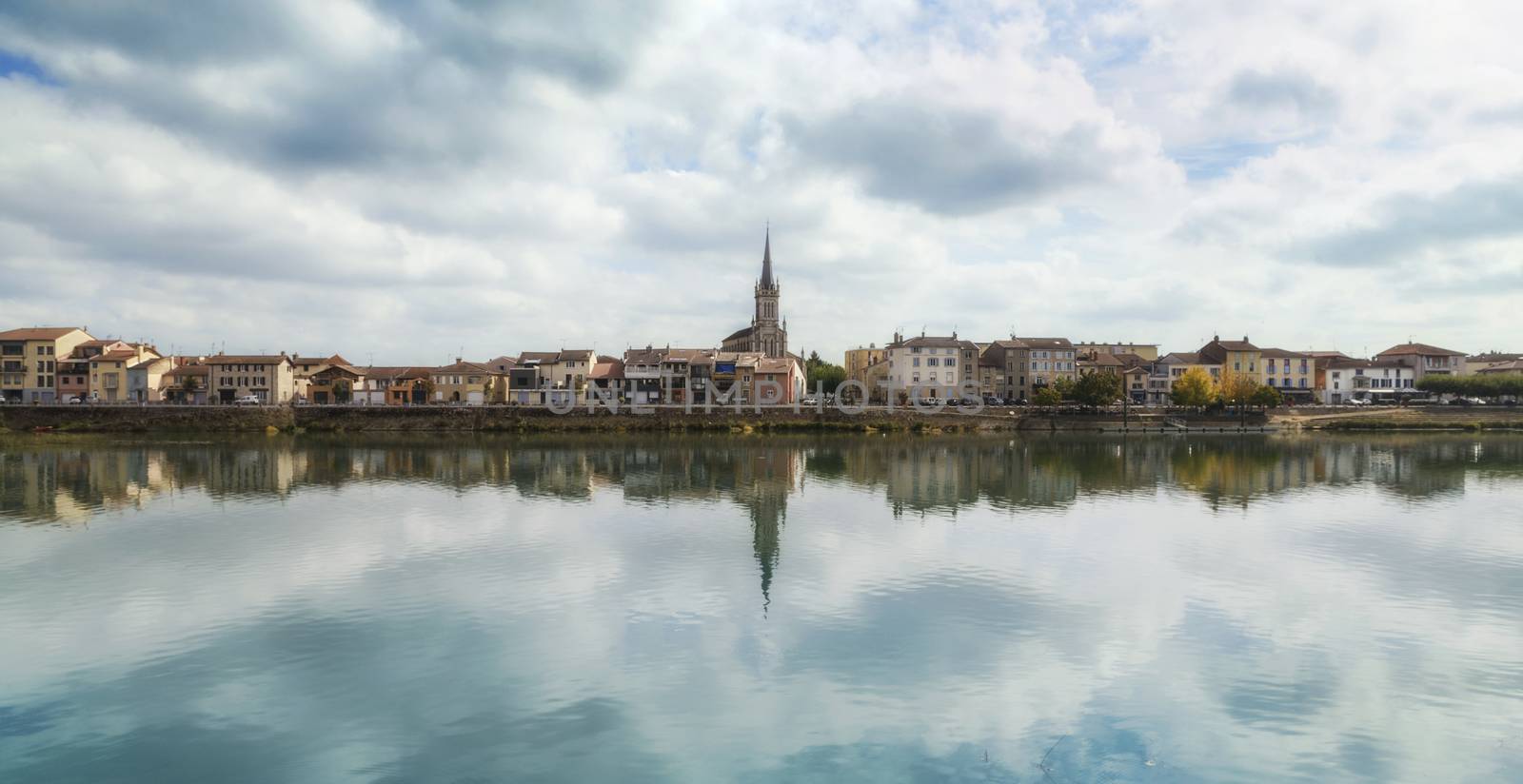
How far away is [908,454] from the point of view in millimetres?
45625

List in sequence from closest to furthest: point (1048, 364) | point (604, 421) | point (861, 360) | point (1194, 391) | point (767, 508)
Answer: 1. point (767, 508)
2. point (604, 421)
3. point (1194, 391)
4. point (1048, 364)
5. point (861, 360)

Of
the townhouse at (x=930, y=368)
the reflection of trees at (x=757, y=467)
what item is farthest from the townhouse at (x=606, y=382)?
the townhouse at (x=930, y=368)

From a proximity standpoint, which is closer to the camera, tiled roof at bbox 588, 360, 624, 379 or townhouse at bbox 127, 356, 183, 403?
townhouse at bbox 127, 356, 183, 403

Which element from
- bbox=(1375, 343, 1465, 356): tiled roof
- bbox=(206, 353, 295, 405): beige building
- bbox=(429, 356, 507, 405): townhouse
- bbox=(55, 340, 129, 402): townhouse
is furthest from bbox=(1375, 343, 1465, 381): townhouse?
bbox=(55, 340, 129, 402): townhouse

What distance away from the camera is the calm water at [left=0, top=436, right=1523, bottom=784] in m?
9.59

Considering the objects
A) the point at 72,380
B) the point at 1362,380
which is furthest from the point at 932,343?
the point at 72,380

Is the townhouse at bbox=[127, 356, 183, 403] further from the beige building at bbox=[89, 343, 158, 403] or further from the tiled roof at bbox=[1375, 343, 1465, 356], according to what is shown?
the tiled roof at bbox=[1375, 343, 1465, 356]

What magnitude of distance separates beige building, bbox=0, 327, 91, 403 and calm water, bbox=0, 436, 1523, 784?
51.6 meters

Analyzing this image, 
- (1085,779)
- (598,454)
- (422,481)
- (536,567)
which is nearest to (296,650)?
(536,567)

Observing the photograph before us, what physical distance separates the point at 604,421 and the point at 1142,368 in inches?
1990

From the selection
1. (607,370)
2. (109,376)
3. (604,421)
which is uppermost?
(607,370)

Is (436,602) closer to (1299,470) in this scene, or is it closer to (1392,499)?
(1392,499)

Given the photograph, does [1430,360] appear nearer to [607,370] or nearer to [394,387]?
[607,370]

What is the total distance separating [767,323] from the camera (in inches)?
4060
